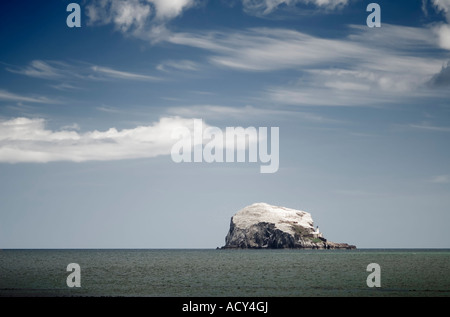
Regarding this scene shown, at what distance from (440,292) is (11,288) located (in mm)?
52934

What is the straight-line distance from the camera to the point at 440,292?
59.3 metres

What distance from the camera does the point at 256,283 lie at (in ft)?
234
